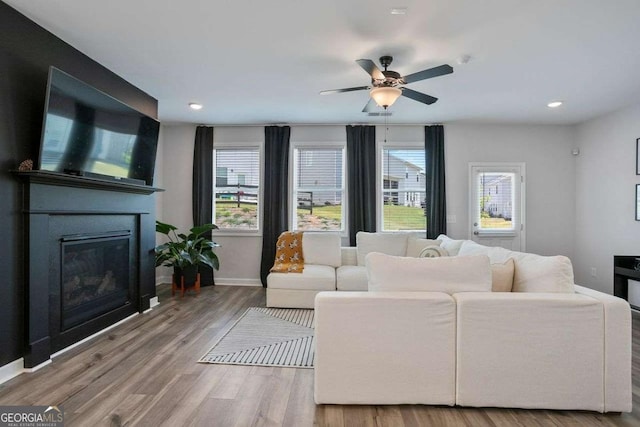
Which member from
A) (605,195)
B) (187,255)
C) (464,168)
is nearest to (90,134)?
(187,255)

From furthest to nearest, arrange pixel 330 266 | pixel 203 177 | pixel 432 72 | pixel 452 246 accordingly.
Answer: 1. pixel 203 177
2. pixel 330 266
3. pixel 452 246
4. pixel 432 72

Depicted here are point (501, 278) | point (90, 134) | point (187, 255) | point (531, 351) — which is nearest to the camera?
point (531, 351)

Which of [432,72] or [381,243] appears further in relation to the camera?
[381,243]

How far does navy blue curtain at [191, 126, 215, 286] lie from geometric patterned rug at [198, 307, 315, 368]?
2029 millimetres

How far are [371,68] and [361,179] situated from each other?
280 centimetres

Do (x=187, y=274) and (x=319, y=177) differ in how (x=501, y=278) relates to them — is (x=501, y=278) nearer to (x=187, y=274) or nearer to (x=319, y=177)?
(x=319, y=177)

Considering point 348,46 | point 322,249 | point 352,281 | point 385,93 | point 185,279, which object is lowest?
point 185,279

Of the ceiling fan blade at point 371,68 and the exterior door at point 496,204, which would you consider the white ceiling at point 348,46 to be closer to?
the ceiling fan blade at point 371,68

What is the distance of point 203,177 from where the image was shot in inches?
216

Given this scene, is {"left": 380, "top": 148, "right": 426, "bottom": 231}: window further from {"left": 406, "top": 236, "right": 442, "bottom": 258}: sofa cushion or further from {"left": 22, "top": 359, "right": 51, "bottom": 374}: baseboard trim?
{"left": 22, "top": 359, "right": 51, "bottom": 374}: baseboard trim

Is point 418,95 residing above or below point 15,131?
above

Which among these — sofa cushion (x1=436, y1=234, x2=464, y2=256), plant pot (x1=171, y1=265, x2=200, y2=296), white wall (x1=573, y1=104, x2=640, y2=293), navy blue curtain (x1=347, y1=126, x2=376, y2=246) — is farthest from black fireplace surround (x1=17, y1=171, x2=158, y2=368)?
white wall (x1=573, y1=104, x2=640, y2=293)

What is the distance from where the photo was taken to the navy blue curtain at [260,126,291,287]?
544 centimetres

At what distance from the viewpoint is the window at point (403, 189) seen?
5512 mm
